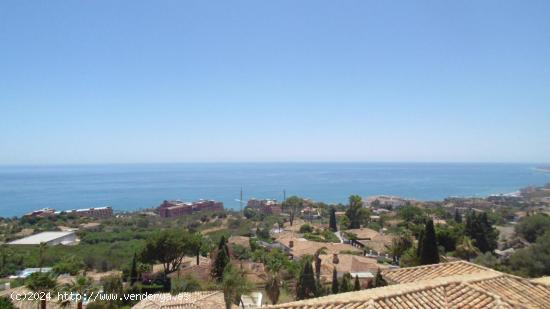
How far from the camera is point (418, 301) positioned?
21.1ft

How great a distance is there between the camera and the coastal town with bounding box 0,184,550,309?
274 inches

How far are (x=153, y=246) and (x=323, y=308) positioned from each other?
19.6 metres

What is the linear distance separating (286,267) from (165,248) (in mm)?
8240

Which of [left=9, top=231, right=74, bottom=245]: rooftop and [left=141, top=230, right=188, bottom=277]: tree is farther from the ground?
[left=141, top=230, right=188, bottom=277]: tree

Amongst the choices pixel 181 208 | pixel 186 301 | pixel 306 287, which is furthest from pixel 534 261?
pixel 181 208

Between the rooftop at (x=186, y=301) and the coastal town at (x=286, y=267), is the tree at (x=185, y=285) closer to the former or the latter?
the coastal town at (x=286, y=267)

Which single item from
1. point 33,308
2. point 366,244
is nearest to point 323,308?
point 33,308

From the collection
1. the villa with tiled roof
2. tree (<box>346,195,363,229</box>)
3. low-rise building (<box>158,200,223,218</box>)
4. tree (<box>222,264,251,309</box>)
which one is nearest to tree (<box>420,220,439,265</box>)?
tree (<box>222,264,251,309</box>)

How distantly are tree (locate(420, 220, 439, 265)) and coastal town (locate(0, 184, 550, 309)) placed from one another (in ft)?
0.18

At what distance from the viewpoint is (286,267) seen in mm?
23594

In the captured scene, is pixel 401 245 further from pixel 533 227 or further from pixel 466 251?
pixel 533 227

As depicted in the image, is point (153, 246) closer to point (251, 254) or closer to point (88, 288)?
point (251, 254)

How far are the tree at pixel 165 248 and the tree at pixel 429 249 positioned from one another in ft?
50.7

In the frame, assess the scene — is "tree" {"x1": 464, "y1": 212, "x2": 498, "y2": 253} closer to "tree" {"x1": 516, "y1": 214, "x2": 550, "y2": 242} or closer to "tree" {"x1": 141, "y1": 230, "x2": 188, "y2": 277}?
"tree" {"x1": 516, "y1": 214, "x2": 550, "y2": 242}
